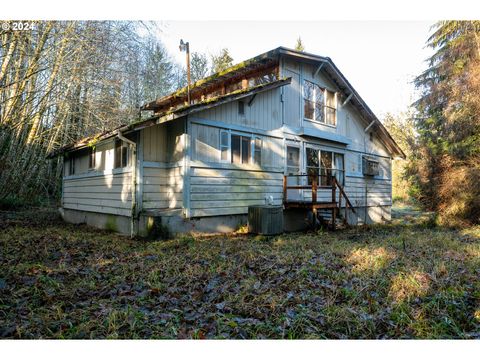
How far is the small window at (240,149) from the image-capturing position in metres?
9.62

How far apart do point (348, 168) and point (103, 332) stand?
12.8 meters

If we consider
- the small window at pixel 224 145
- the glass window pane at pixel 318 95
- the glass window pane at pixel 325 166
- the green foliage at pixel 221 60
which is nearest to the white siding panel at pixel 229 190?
the small window at pixel 224 145

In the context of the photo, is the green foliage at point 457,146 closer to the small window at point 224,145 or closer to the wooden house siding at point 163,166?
the small window at point 224,145

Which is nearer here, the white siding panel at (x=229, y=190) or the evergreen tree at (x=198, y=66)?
the white siding panel at (x=229, y=190)

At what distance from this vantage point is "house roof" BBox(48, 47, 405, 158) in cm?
780

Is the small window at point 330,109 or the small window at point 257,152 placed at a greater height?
the small window at point 330,109

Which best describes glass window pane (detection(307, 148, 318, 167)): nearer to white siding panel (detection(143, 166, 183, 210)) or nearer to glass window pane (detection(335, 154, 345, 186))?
glass window pane (detection(335, 154, 345, 186))

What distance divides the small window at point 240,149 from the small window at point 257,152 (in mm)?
222

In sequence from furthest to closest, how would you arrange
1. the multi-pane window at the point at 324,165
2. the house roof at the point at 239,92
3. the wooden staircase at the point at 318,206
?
the multi-pane window at the point at 324,165
the wooden staircase at the point at 318,206
the house roof at the point at 239,92

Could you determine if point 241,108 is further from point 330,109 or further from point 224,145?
point 330,109

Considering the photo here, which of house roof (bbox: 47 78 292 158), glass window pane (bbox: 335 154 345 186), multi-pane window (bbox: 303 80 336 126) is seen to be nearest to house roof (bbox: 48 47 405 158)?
house roof (bbox: 47 78 292 158)

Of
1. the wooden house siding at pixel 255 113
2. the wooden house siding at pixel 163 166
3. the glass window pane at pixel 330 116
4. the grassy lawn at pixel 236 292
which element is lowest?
the grassy lawn at pixel 236 292

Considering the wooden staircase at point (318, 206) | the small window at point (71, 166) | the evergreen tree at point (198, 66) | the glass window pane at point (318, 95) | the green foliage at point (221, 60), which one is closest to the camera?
the wooden staircase at point (318, 206)

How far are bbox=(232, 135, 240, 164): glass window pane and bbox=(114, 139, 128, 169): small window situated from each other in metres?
3.18
